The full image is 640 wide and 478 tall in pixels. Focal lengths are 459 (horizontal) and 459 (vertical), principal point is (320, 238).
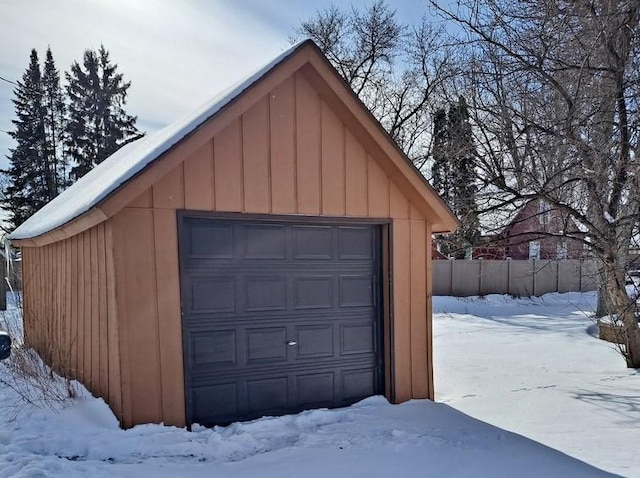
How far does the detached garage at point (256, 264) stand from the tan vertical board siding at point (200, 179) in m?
0.01

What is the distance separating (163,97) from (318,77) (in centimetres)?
727

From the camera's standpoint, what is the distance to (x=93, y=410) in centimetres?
463

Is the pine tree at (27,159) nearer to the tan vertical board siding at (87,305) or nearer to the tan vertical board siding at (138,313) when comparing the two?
the tan vertical board siding at (87,305)

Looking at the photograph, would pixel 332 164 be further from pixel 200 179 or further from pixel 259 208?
pixel 200 179

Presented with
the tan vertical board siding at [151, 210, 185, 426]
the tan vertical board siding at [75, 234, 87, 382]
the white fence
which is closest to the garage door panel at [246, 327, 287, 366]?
the tan vertical board siding at [151, 210, 185, 426]

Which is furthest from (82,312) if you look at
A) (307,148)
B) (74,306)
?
(307,148)

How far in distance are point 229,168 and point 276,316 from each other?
72.7 inches

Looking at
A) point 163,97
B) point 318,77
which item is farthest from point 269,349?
point 163,97

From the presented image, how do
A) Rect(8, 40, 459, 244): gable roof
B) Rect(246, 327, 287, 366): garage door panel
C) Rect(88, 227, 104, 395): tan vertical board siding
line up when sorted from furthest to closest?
Rect(246, 327, 287, 366): garage door panel, Rect(88, 227, 104, 395): tan vertical board siding, Rect(8, 40, 459, 244): gable roof

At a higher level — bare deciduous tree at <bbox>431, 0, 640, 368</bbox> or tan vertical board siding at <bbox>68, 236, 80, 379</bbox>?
bare deciduous tree at <bbox>431, 0, 640, 368</bbox>

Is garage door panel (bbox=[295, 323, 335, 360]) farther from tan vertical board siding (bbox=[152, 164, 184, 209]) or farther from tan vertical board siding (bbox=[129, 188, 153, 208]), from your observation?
tan vertical board siding (bbox=[129, 188, 153, 208])

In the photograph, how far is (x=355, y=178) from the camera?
19.6 feet

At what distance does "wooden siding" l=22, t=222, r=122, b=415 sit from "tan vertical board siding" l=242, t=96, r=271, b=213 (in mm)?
1555

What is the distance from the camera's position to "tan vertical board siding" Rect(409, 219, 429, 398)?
629 cm
